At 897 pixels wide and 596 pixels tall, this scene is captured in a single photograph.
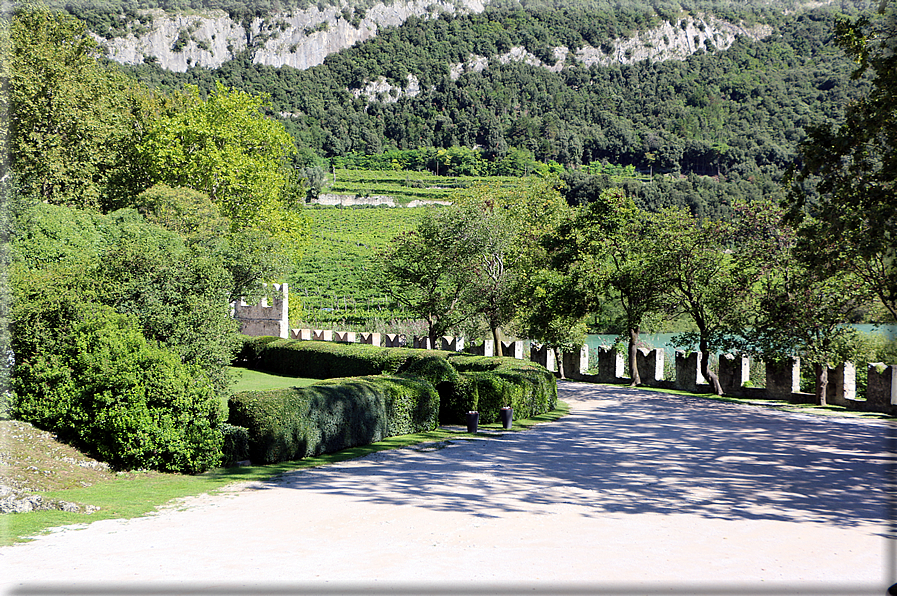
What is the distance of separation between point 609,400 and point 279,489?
1604cm

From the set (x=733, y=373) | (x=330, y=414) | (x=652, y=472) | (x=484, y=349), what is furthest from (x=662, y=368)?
(x=330, y=414)

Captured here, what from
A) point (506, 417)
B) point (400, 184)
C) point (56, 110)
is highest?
point (400, 184)

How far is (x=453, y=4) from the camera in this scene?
181 m

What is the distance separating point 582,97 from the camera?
469 ft

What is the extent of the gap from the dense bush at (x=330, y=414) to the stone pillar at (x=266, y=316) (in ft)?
69.9

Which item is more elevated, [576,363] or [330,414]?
[330,414]

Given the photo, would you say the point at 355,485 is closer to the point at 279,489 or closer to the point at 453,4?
the point at 279,489

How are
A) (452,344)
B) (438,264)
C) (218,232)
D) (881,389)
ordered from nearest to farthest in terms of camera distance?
(881,389) → (438,264) → (218,232) → (452,344)

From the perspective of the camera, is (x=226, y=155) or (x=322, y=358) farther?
(x=226, y=155)

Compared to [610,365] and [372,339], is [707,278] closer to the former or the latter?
[610,365]

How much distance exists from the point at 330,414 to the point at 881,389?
17663 mm

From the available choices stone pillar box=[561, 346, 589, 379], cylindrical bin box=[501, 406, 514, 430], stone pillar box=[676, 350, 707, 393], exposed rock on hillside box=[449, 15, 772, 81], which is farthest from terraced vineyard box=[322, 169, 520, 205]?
cylindrical bin box=[501, 406, 514, 430]

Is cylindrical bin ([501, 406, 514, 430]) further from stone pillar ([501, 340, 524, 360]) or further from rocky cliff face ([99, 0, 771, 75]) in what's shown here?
rocky cliff face ([99, 0, 771, 75])

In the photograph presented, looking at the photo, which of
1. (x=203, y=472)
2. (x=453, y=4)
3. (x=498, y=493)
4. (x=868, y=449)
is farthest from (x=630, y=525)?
(x=453, y=4)
